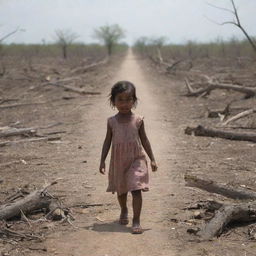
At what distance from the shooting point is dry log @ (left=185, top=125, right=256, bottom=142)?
8445 millimetres

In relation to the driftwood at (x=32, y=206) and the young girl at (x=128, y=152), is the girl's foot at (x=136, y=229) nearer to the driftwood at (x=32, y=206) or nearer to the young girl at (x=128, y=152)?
the young girl at (x=128, y=152)

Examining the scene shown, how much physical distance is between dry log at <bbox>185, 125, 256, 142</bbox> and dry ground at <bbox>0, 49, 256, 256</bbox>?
0.16 metres

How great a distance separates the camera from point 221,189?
4.81 meters

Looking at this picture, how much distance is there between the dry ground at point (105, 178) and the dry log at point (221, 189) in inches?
8.8

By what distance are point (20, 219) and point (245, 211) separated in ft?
6.72

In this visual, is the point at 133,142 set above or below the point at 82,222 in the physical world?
above

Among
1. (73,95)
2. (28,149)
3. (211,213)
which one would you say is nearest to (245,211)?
(211,213)

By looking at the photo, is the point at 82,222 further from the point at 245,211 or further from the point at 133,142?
the point at 245,211

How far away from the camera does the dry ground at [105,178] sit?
3.87m

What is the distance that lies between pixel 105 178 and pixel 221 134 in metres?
3.34

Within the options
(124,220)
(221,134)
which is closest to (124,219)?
(124,220)

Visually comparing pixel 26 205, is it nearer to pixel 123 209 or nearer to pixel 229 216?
pixel 123 209

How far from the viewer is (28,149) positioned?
27.4ft

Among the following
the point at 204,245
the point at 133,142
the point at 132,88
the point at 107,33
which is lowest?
the point at 204,245
